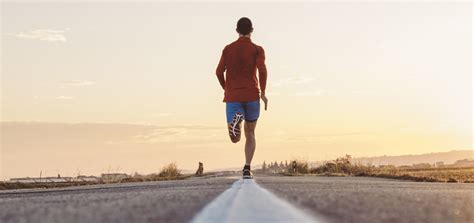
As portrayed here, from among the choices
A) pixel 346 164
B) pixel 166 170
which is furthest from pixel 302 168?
pixel 166 170

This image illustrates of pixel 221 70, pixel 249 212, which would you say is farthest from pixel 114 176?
pixel 249 212

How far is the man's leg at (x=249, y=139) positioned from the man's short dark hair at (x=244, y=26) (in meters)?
1.30

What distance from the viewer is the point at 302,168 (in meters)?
21.6

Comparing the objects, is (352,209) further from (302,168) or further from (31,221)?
(302,168)

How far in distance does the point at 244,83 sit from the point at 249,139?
80 cm

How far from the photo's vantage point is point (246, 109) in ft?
33.5

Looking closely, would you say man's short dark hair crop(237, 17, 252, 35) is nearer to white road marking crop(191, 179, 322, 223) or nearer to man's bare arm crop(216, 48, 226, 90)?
man's bare arm crop(216, 48, 226, 90)

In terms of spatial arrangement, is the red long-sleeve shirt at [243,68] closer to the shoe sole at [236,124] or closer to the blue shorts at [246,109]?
the blue shorts at [246,109]

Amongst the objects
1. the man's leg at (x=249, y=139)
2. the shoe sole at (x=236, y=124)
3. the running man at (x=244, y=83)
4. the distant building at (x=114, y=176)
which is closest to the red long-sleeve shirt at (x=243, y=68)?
the running man at (x=244, y=83)

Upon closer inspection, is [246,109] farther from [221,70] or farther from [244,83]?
[221,70]

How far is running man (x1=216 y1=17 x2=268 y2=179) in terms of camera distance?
10133 millimetres

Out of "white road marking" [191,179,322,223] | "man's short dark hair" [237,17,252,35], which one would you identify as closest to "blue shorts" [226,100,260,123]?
"man's short dark hair" [237,17,252,35]

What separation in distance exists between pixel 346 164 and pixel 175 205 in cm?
1760

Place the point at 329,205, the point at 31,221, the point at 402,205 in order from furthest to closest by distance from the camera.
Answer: the point at 402,205, the point at 329,205, the point at 31,221
